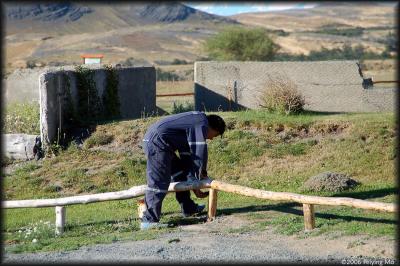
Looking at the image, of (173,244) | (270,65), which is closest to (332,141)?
(270,65)

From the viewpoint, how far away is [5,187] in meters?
16.7

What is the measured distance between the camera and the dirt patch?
13.8m

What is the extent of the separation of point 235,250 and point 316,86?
13832 millimetres

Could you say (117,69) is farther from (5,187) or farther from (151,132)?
(151,132)

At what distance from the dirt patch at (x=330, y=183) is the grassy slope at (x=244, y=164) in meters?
0.24

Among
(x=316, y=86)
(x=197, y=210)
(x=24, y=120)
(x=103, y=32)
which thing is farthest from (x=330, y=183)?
(x=103, y=32)

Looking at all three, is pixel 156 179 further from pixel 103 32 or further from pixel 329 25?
pixel 329 25

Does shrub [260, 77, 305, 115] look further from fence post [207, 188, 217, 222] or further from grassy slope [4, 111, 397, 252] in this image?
fence post [207, 188, 217, 222]

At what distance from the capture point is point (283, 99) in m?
19.3

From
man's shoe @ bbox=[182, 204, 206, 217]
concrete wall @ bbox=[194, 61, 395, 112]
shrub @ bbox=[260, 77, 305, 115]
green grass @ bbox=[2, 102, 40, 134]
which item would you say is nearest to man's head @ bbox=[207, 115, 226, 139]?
man's shoe @ bbox=[182, 204, 206, 217]

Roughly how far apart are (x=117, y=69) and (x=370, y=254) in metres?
13.5

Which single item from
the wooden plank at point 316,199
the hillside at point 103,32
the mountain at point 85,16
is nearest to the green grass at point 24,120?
the wooden plank at point 316,199

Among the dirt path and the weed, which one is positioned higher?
the dirt path

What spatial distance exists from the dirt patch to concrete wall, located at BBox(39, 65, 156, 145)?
7007mm
